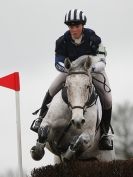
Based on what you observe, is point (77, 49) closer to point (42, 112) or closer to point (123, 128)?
point (42, 112)

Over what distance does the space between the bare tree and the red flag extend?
3055 centimetres

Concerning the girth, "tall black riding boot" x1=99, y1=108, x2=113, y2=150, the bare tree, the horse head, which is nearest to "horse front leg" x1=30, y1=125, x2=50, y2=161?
the girth

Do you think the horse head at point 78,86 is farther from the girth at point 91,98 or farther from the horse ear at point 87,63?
the girth at point 91,98

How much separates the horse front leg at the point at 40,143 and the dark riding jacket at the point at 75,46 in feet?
3.71

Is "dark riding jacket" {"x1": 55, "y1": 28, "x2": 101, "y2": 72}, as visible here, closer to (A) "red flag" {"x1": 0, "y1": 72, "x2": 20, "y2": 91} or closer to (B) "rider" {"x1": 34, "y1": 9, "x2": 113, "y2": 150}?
(B) "rider" {"x1": 34, "y1": 9, "x2": 113, "y2": 150}

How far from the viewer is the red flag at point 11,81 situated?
16.8m

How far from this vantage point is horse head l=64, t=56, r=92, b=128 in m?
15.9

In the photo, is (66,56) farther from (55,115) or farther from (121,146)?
(121,146)

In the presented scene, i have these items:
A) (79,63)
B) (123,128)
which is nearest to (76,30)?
(79,63)

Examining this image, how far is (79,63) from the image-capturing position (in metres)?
16.5

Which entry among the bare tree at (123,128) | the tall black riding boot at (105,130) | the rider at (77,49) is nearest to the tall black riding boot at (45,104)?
the rider at (77,49)

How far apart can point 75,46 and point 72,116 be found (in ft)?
5.10

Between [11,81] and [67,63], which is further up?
[67,63]

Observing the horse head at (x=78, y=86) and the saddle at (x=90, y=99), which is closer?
the horse head at (x=78, y=86)
